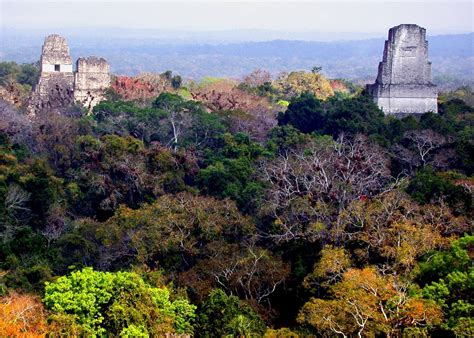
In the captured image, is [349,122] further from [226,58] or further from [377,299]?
[226,58]

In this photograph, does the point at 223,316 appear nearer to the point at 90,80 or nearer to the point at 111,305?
the point at 111,305

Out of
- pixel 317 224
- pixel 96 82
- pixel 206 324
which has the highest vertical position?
pixel 96 82

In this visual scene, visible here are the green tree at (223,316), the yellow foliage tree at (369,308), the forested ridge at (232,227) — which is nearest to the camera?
the yellow foliage tree at (369,308)

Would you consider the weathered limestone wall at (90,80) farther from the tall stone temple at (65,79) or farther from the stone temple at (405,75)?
the stone temple at (405,75)

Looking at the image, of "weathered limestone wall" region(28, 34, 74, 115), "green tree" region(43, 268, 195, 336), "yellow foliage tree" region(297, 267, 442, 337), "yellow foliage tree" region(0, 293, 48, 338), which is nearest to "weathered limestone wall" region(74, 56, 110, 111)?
"weathered limestone wall" region(28, 34, 74, 115)

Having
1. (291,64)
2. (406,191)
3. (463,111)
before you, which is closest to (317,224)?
(406,191)

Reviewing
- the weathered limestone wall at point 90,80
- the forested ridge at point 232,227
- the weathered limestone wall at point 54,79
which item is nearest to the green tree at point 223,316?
the forested ridge at point 232,227

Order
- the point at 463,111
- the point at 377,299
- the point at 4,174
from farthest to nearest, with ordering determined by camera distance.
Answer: the point at 463,111 < the point at 4,174 < the point at 377,299
